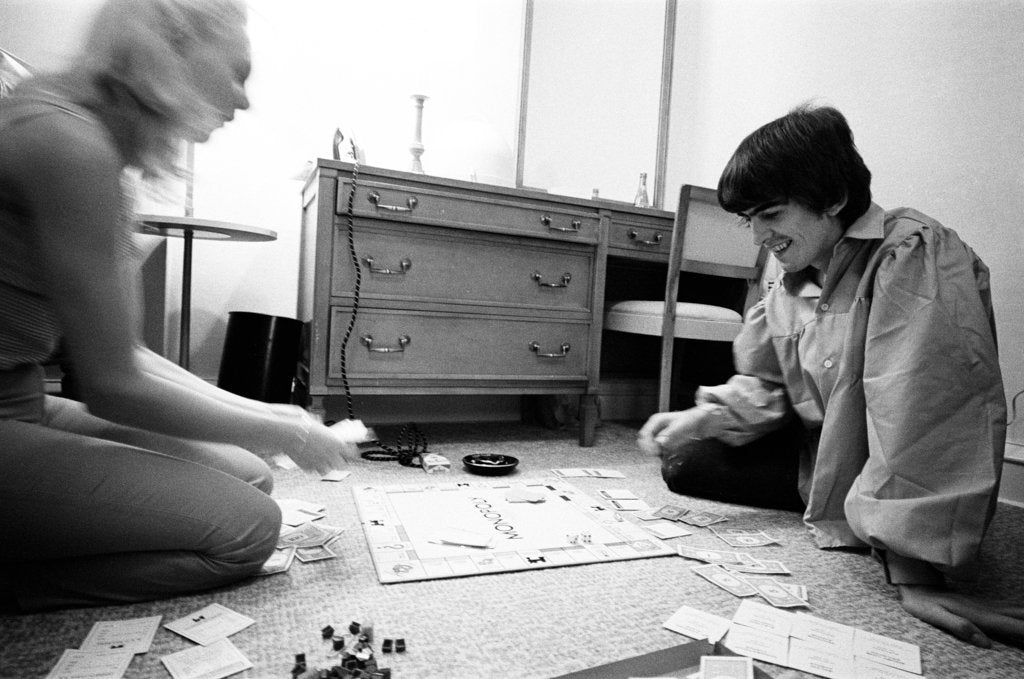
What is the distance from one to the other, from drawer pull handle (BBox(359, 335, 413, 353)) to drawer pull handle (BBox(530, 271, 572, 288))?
48cm

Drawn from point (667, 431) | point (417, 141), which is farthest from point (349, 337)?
point (667, 431)

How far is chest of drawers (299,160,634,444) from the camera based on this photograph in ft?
6.30

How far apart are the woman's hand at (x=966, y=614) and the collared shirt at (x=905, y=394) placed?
4 centimetres

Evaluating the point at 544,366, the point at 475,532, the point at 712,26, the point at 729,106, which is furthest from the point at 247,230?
the point at 712,26

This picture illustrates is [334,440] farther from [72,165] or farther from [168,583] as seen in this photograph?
[72,165]

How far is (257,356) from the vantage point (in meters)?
2.12

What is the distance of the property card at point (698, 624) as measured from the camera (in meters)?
0.94

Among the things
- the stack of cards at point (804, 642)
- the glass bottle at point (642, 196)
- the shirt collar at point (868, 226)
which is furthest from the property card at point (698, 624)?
→ the glass bottle at point (642, 196)

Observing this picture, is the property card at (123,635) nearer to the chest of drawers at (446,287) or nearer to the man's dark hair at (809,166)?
the chest of drawers at (446,287)

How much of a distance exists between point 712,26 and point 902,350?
2.32 m

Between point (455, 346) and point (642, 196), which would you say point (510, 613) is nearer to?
point (455, 346)

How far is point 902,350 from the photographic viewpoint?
3.66ft

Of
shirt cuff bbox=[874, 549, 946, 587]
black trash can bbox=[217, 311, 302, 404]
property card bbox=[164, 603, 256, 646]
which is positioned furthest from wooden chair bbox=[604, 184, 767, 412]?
property card bbox=[164, 603, 256, 646]

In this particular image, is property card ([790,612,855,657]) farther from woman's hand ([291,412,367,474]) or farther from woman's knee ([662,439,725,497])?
woman's hand ([291,412,367,474])
